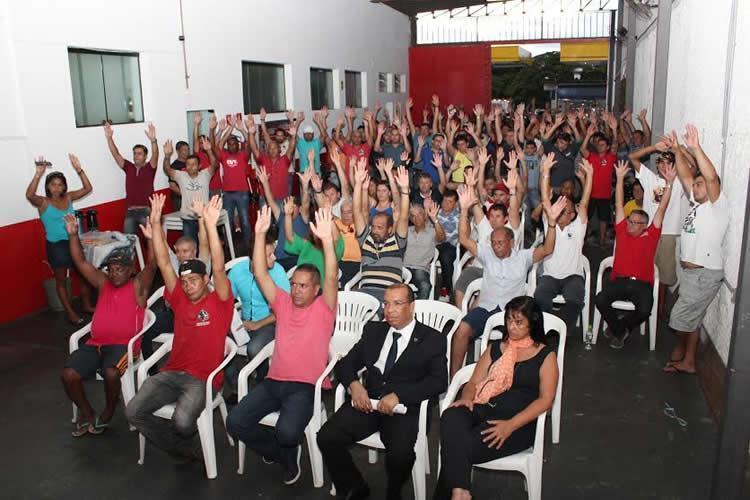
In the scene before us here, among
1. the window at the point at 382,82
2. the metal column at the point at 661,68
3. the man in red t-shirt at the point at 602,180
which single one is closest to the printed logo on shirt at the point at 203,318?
the man in red t-shirt at the point at 602,180

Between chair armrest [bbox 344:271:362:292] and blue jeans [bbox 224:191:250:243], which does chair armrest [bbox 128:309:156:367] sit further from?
blue jeans [bbox 224:191:250:243]

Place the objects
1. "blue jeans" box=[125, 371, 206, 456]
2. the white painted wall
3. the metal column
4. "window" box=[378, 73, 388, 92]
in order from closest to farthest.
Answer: "blue jeans" box=[125, 371, 206, 456] < the white painted wall < the metal column < "window" box=[378, 73, 388, 92]

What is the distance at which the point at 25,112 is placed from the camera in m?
6.57

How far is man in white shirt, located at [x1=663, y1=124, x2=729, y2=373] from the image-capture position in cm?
457

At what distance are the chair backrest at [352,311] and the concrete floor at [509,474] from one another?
1.00 metres

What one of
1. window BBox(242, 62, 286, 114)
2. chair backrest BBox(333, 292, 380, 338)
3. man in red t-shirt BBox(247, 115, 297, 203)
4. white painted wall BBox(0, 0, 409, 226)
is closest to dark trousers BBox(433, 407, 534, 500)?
chair backrest BBox(333, 292, 380, 338)

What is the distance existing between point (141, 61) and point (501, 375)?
6549 millimetres

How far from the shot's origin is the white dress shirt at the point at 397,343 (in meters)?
3.73

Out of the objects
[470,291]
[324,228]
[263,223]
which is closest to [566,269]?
[470,291]

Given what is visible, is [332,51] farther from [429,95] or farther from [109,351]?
[109,351]

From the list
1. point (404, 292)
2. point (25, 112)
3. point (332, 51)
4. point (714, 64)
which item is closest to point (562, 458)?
point (404, 292)

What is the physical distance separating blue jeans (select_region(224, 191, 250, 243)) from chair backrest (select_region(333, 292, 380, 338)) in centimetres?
426

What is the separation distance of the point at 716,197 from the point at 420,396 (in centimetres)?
258

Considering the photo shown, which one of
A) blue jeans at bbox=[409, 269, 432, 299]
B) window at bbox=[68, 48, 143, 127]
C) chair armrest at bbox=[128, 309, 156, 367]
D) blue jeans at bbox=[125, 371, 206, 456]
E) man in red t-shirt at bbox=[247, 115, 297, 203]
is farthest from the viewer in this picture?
man in red t-shirt at bbox=[247, 115, 297, 203]
